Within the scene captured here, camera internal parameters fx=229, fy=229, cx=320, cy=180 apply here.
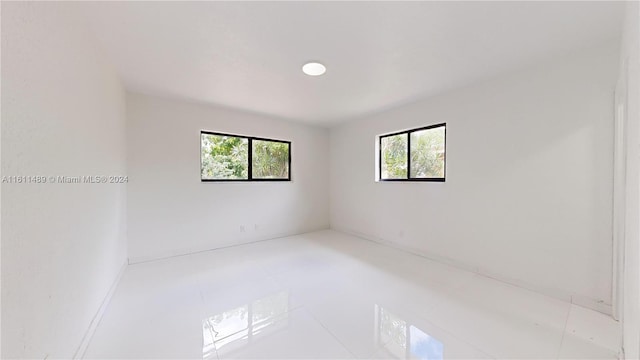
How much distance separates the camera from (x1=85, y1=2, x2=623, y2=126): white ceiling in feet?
5.13

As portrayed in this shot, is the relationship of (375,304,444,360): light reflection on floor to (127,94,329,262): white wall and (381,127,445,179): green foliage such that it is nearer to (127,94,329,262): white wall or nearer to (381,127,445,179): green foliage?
(381,127,445,179): green foliage

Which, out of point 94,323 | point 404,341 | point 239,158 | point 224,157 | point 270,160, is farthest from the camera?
point 270,160

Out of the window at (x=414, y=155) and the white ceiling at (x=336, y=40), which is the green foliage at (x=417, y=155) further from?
the white ceiling at (x=336, y=40)

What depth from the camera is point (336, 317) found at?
1882 mm

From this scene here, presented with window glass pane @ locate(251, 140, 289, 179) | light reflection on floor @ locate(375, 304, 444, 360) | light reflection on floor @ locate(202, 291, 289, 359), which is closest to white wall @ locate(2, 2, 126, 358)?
light reflection on floor @ locate(202, 291, 289, 359)

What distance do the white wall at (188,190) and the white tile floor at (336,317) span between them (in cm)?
60

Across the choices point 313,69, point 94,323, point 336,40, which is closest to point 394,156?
point 313,69

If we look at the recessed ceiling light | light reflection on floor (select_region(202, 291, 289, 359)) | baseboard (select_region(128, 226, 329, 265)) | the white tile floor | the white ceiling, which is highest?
the white ceiling

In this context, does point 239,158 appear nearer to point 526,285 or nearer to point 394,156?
point 394,156

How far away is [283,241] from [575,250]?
145 inches

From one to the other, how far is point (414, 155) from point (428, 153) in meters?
0.24

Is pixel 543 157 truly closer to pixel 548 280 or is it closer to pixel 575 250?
pixel 575 250

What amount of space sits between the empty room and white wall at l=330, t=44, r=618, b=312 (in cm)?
2

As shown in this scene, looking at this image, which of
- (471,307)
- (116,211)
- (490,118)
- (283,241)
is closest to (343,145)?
(283,241)
